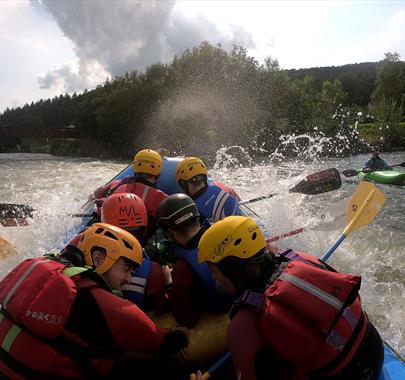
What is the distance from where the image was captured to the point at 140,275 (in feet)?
8.48

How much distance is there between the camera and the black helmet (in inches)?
105

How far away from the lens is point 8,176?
17531mm

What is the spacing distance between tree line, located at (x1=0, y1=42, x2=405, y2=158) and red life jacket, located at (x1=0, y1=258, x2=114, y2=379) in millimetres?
27857

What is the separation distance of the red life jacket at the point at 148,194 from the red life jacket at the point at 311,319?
2830 millimetres

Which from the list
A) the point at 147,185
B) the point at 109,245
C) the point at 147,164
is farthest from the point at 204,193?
the point at 109,245

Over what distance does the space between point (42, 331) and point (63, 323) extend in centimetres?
9

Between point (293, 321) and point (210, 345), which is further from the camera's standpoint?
point (210, 345)

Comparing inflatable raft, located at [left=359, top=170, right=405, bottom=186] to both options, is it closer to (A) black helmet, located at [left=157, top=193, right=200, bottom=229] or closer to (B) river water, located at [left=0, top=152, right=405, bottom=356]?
(B) river water, located at [left=0, top=152, right=405, bottom=356]

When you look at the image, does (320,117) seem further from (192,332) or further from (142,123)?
(192,332)

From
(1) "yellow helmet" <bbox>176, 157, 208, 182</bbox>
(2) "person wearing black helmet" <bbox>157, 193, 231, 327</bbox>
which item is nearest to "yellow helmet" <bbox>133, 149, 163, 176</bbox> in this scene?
(1) "yellow helmet" <bbox>176, 157, 208, 182</bbox>

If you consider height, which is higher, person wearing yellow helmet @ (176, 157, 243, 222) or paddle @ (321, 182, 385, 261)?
person wearing yellow helmet @ (176, 157, 243, 222)

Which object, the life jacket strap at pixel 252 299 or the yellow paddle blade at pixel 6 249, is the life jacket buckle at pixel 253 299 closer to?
the life jacket strap at pixel 252 299

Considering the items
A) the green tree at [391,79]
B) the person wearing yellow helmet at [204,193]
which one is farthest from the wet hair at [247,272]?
the green tree at [391,79]

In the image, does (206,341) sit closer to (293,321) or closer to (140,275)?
(140,275)
